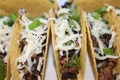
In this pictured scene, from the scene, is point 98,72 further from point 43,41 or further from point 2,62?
point 2,62

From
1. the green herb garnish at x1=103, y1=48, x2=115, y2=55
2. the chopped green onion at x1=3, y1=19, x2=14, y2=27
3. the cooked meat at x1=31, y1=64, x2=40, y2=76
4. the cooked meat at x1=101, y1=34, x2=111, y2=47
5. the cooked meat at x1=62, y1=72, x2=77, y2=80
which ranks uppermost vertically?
the chopped green onion at x1=3, y1=19, x2=14, y2=27

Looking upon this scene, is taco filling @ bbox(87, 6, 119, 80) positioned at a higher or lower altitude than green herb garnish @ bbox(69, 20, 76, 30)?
lower

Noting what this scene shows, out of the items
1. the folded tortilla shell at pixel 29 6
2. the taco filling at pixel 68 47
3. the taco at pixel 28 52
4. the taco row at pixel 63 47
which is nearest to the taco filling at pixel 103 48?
the taco row at pixel 63 47

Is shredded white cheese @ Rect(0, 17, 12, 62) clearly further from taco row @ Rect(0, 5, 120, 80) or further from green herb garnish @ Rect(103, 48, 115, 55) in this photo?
green herb garnish @ Rect(103, 48, 115, 55)

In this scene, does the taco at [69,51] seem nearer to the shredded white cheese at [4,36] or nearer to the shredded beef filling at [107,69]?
the shredded beef filling at [107,69]

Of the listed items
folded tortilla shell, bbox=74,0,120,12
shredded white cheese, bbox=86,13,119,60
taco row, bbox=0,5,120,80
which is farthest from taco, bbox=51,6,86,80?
folded tortilla shell, bbox=74,0,120,12

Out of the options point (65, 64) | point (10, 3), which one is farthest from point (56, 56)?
point (10, 3)

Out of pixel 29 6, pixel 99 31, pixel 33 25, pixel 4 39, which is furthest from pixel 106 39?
pixel 29 6
